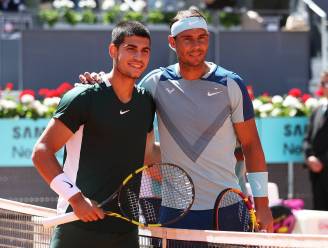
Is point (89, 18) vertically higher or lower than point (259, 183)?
lower

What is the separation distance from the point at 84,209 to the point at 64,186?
0.15m

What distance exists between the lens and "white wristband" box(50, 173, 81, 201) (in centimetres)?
409

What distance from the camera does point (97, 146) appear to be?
4.25m

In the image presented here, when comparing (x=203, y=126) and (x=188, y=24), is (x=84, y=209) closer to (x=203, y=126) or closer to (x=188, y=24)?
(x=203, y=126)

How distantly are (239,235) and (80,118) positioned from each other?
34.3 inches

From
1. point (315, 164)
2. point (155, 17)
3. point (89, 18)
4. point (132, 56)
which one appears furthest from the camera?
point (155, 17)

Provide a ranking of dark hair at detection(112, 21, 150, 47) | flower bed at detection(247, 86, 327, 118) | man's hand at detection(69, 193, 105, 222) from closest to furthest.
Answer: man's hand at detection(69, 193, 105, 222), dark hair at detection(112, 21, 150, 47), flower bed at detection(247, 86, 327, 118)

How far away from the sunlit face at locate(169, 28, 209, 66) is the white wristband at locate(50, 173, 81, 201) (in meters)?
0.99

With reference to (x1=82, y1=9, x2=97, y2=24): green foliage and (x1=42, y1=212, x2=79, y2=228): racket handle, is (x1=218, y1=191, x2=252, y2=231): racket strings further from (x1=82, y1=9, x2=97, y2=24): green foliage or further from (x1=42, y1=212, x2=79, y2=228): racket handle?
(x1=82, y1=9, x2=97, y2=24): green foliage

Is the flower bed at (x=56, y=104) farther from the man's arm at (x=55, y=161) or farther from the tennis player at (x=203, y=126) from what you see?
the man's arm at (x=55, y=161)

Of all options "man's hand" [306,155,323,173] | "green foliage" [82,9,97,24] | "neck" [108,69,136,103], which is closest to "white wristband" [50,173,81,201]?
"neck" [108,69,136,103]

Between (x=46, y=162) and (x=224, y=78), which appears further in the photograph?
(x=224, y=78)

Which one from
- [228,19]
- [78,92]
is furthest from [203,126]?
[228,19]

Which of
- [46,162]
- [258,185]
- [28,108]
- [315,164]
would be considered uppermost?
[46,162]
